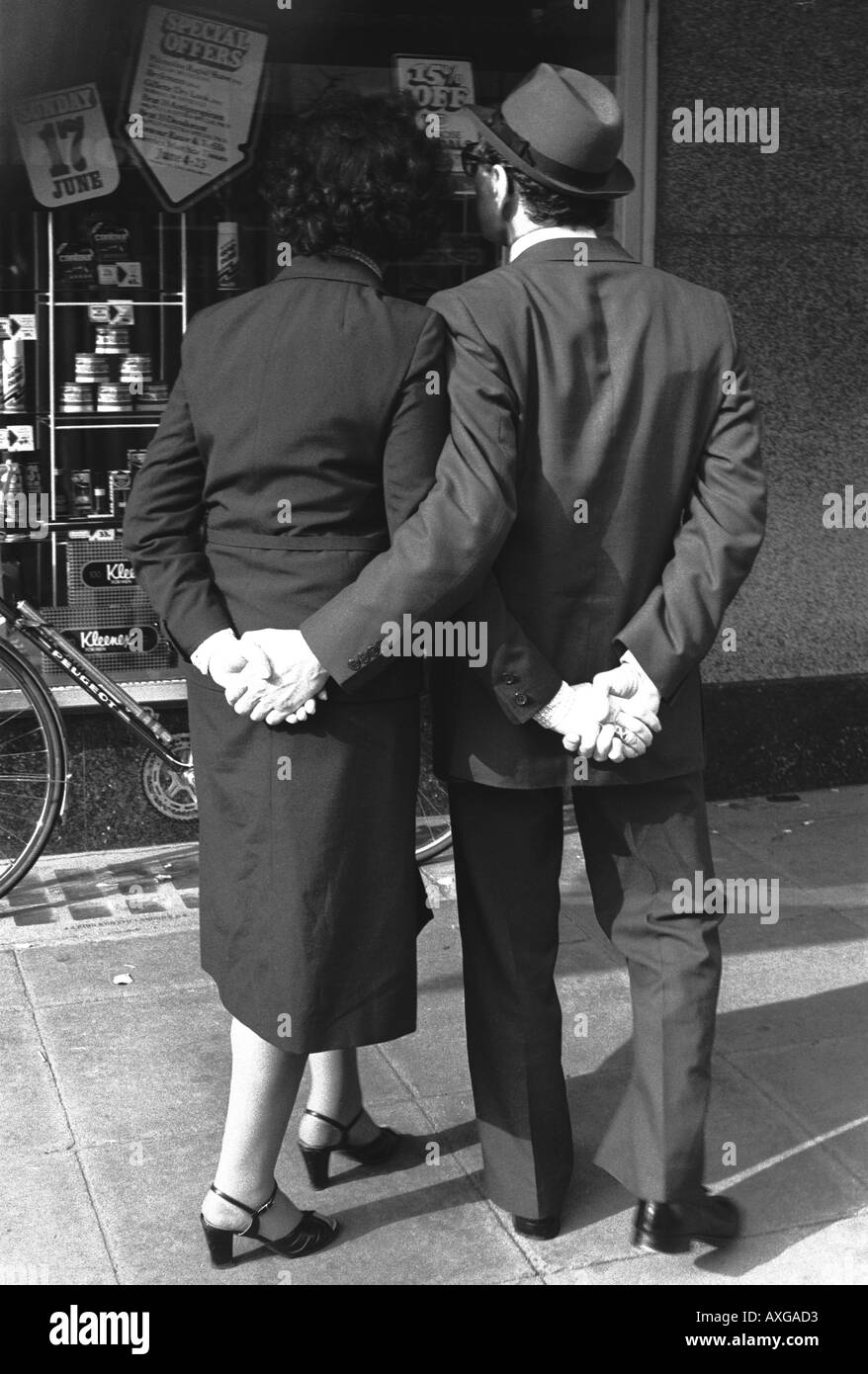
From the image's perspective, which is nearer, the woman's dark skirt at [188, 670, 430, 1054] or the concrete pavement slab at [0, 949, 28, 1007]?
the woman's dark skirt at [188, 670, 430, 1054]

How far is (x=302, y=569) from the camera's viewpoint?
2.77 m

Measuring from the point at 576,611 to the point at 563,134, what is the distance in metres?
0.79

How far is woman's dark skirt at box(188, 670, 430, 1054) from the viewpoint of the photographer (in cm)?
280

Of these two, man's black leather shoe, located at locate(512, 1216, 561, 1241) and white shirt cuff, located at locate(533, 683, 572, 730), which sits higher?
white shirt cuff, located at locate(533, 683, 572, 730)

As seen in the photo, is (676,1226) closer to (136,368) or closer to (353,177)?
(353,177)

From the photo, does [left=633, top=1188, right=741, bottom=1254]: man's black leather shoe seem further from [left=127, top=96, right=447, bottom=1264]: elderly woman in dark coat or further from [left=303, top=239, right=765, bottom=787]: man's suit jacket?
[left=303, top=239, right=765, bottom=787]: man's suit jacket

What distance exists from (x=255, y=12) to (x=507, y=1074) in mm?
3510

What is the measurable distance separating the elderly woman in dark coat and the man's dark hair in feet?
0.43

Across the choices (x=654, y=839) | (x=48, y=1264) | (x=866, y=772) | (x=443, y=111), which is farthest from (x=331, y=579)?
(x=866, y=772)

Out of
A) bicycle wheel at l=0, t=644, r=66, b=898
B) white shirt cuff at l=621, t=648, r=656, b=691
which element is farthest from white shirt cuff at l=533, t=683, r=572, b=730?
bicycle wheel at l=0, t=644, r=66, b=898

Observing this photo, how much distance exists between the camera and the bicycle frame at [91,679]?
480cm

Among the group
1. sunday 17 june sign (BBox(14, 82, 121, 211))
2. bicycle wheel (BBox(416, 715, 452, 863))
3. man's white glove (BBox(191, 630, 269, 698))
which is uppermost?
sunday 17 june sign (BBox(14, 82, 121, 211))

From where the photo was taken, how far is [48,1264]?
299 cm

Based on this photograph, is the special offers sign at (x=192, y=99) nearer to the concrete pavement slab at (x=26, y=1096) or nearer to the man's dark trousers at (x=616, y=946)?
the concrete pavement slab at (x=26, y=1096)
